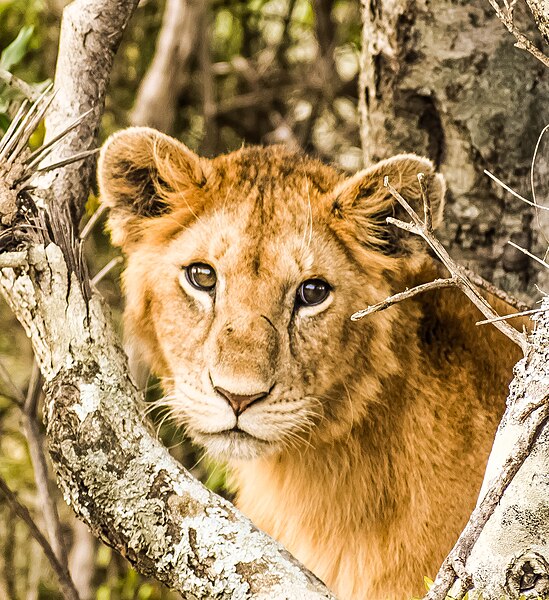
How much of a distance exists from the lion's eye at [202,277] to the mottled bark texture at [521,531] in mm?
1410

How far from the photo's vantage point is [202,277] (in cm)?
320

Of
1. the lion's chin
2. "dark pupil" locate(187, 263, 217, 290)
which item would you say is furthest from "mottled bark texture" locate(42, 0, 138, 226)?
the lion's chin

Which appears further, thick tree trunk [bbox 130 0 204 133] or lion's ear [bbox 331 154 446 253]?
thick tree trunk [bbox 130 0 204 133]

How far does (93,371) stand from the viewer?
8.04 feet

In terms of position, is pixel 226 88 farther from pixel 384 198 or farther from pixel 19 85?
pixel 384 198

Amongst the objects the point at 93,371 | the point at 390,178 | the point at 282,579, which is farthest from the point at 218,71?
the point at 282,579

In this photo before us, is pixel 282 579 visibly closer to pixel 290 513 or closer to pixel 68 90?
pixel 290 513

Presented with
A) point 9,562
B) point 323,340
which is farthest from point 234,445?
point 9,562

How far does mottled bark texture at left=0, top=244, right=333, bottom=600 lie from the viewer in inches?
88.2

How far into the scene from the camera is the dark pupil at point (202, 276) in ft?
10.4

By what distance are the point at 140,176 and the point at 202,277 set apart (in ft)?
1.43

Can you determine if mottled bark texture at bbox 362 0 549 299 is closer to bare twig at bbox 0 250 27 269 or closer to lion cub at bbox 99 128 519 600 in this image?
lion cub at bbox 99 128 519 600

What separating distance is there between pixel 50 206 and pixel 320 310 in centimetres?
95

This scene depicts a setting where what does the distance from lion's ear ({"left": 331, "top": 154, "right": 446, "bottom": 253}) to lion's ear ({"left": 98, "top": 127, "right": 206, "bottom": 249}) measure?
1.69ft
